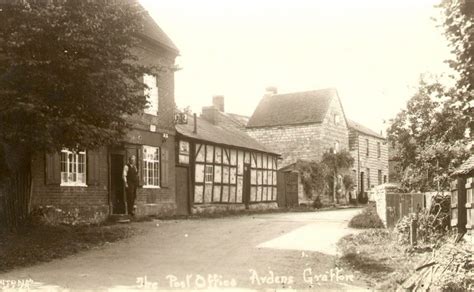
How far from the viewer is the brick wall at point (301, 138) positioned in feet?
135

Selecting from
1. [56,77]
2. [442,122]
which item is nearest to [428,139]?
[442,122]

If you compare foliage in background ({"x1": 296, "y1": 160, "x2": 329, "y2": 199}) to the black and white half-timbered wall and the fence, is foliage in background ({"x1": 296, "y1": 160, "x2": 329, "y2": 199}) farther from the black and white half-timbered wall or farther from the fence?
the fence

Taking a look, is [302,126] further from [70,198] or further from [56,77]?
[56,77]

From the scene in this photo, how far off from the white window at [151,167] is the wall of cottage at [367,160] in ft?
86.0

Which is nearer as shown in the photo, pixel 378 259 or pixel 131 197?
pixel 378 259

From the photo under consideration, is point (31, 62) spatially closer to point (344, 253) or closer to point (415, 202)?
point (344, 253)

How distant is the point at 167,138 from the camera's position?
22.9 metres

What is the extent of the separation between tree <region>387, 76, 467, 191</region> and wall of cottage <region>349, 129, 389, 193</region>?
21.2 m

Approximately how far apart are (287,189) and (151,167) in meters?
16.4

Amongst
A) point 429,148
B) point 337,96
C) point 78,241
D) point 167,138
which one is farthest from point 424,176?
point 337,96

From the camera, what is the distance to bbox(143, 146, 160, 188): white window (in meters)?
21.4

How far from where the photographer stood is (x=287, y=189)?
121 feet

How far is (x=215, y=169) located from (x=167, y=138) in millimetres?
5138

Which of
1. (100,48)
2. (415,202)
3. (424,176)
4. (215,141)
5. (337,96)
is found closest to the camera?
(100,48)
